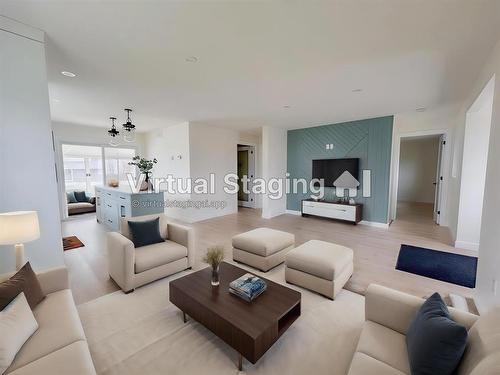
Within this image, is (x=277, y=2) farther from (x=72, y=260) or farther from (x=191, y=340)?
(x=72, y=260)

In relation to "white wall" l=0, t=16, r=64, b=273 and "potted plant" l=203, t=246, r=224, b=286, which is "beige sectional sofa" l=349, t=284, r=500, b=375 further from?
"white wall" l=0, t=16, r=64, b=273

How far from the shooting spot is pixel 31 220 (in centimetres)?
178

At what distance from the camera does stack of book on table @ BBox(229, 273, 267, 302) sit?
1.86 m

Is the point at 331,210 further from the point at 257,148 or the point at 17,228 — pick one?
the point at 17,228

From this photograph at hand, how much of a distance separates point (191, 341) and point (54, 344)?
0.91 m

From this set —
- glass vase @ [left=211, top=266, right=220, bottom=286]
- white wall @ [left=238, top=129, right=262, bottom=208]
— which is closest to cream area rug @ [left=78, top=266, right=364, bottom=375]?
glass vase @ [left=211, top=266, right=220, bottom=286]

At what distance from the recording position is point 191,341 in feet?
6.02

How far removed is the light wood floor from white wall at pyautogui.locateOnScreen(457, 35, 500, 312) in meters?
0.53

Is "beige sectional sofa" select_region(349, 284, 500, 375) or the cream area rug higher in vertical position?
"beige sectional sofa" select_region(349, 284, 500, 375)

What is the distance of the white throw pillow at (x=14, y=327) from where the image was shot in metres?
1.14

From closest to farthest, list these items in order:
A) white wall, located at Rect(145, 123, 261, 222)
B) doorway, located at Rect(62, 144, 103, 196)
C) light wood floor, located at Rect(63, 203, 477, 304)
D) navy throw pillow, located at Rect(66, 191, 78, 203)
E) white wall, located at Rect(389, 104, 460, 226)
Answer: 1. light wood floor, located at Rect(63, 203, 477, 304)
2. white wall, located at Rect(389, 104, 460, 226)
3. white wall, located at Rect(145, 123, 261, 222)
4. doorway, located at Rect(62, 144, 103, 196)
5. navy throw pillow, located at Rect(66, 191, 78, 203)

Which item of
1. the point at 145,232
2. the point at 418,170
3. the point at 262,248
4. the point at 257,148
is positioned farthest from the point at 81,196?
the point at 418,170

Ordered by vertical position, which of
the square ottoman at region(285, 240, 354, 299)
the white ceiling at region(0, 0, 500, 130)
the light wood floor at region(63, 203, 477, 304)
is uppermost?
the white ceiling at region(0, 0, 500, 130)

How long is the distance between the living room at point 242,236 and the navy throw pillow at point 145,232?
0.03 m
